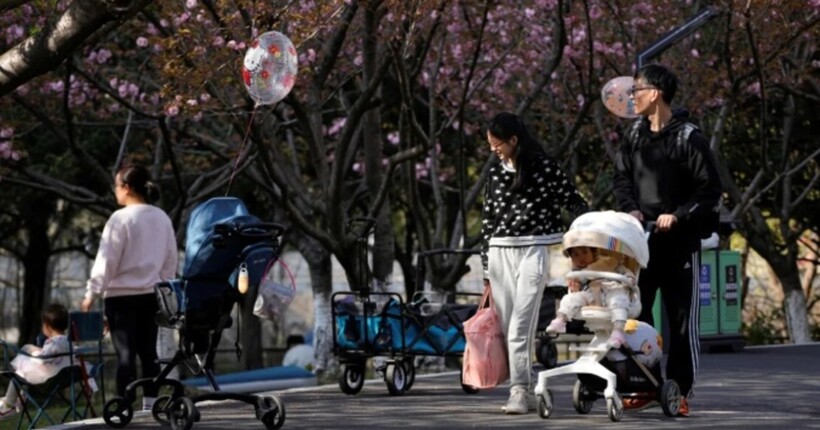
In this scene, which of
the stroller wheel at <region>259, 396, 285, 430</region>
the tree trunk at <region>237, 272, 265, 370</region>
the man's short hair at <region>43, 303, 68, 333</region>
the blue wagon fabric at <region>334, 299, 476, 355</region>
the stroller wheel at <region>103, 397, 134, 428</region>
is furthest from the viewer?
the tree trunk at <region>237, 272, 265, 370</region>

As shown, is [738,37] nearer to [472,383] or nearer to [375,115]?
[375,115]

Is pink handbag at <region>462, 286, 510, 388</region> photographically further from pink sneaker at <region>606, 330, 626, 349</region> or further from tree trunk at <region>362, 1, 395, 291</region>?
tree trunk at <region>362, 1, 395, 291</region>

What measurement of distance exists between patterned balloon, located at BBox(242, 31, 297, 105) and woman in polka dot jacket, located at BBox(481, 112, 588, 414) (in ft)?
9.72

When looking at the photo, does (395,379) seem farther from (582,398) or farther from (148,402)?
(582,398)

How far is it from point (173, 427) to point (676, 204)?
9.95 ft

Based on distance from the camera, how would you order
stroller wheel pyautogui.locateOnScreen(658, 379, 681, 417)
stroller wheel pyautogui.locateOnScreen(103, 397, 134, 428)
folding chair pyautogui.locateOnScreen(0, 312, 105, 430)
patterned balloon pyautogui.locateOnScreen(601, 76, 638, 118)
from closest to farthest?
stroller wheel pyautogui.locateOnScreen(103, 397, 134, 428), stroller wheel pyautogui.locateOnScreen(658, 379, 681, 417), folding chair pyautogui.locateOnScreen(0, 312, 105, 430), patterned balloon pyautogui.locateOnScreen(601, 76, 638, 118)

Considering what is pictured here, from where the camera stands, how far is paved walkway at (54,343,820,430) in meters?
10.0

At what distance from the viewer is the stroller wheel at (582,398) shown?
10352 mm

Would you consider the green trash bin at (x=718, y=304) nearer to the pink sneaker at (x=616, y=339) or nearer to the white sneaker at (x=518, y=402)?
the white sneaker at (x=518, y=402)

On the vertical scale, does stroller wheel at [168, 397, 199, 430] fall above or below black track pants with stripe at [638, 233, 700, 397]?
below

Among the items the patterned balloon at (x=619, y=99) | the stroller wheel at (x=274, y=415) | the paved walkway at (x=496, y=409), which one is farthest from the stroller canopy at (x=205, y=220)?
the patterned balloon at (x=619, y=99)

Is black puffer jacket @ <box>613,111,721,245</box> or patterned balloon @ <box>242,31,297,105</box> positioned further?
patterned balloon @ <box>242,31,297,105</box>

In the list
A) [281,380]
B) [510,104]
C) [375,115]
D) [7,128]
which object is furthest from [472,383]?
[510,104]

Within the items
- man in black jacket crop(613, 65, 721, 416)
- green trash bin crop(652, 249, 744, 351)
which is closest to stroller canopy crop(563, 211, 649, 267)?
man in black jacket crop(613, 65, 721, 416)
